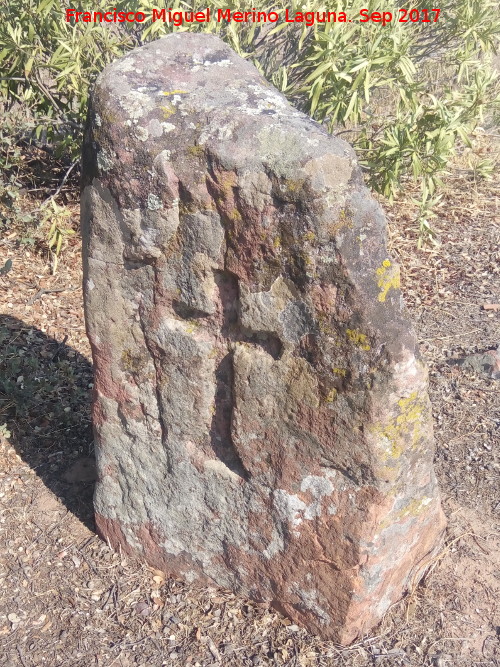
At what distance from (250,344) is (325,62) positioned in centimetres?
224

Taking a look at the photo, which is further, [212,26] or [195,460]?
[212,26]

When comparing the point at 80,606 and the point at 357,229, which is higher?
the point at 357,229

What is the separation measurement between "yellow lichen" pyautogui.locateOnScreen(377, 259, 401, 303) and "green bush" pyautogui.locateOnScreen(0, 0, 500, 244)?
211cm

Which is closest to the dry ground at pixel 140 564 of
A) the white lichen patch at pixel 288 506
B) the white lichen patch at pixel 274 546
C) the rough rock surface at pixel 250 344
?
the rough rock surface at pixel 250 344

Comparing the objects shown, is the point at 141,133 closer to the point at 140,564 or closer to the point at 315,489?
the point at 315,489

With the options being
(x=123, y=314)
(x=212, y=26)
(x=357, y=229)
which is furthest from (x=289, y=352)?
(x=212, y=26)

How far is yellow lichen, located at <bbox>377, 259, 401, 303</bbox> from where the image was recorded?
2.03m

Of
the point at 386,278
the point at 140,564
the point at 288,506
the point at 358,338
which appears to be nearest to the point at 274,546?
the point at 288,506

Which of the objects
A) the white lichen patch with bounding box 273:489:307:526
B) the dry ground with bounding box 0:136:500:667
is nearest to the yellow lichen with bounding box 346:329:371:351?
the white lichen patch with bounding box 273:489:307:526

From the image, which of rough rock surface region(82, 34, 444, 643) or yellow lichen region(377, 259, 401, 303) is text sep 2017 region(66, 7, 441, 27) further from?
yellow lichen region(377, 259, 401, 303)

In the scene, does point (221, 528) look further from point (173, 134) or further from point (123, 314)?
point (173, 134)

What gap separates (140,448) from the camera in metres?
2.66

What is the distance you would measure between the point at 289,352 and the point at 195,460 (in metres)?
0.61

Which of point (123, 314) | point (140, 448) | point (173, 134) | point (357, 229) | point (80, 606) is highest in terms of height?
point (173, 134)
